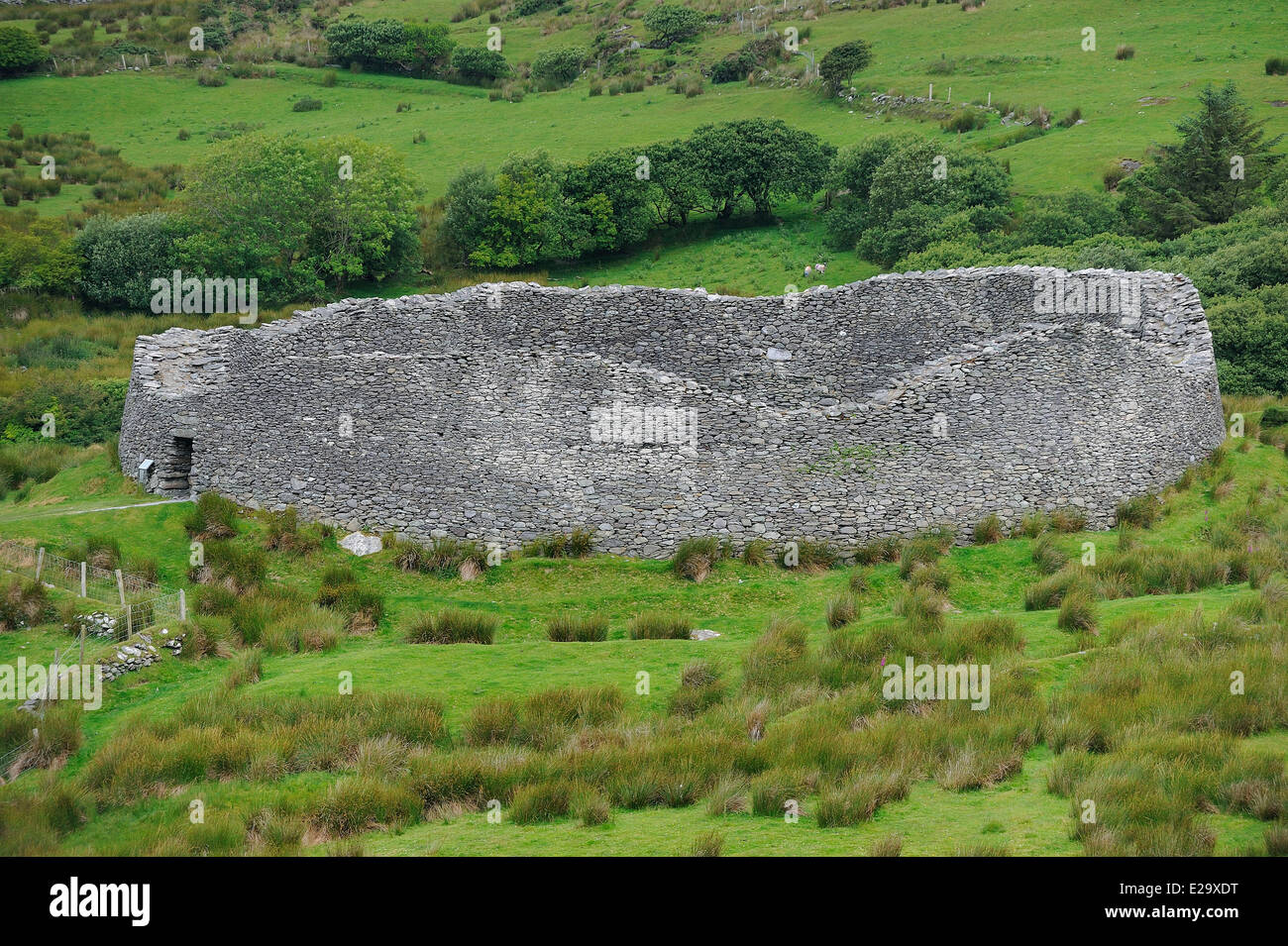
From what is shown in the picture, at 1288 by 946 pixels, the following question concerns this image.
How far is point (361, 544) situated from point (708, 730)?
10.1 metres

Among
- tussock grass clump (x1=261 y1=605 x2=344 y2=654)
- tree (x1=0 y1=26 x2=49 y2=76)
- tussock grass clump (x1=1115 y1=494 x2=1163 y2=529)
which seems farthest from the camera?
tree (x1=0 y1=26 x2=49 y2=76)

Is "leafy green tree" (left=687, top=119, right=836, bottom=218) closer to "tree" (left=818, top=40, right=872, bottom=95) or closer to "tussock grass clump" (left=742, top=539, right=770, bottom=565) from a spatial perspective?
"tree" (left=818, top=40, right=872, bottom=95)

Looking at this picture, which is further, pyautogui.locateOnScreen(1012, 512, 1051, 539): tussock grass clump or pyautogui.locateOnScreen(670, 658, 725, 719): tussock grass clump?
pyautogui.locateOnScreen(1012, 512, 1051, 539): tussock grass clump

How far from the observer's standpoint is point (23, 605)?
14.8m

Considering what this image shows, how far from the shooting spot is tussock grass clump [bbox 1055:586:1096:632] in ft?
46.0

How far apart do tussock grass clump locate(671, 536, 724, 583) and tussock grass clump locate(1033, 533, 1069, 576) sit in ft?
17.9

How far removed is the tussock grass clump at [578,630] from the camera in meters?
15.7

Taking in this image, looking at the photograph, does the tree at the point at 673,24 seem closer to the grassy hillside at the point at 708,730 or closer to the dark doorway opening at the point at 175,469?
the dark doorway opening at the point at 175,469
